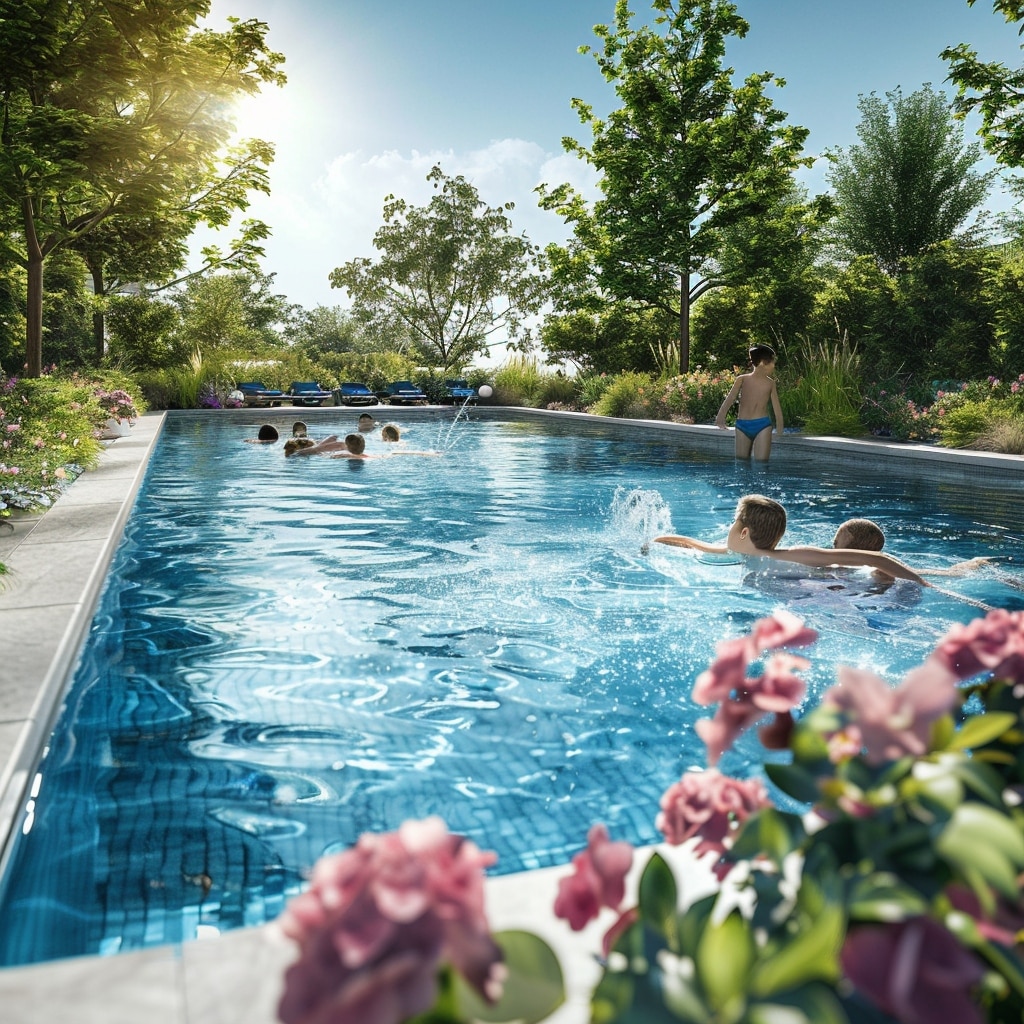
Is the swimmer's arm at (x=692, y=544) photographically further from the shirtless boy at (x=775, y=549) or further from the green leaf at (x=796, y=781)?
the green leaf at (x=796, y=781)

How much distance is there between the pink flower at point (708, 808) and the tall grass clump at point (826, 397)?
52.6 ft

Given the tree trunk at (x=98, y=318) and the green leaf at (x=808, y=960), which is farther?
the tree trunk at (x=98, y=318)

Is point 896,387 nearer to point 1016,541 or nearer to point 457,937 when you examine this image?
point 1016,541

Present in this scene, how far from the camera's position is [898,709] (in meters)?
0.94

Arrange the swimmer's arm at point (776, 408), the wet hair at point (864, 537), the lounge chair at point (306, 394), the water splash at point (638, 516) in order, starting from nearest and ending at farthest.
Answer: the wet hair at point (864, 537) → the water splash at point (638, 516) → the swimmer's arm at point (776, 408) → the lounge chair at point (306, 394)

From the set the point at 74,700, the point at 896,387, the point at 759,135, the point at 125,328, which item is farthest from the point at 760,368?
the point at 125,328

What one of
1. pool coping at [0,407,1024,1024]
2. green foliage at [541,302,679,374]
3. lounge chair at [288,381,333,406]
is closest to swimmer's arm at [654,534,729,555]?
pool coping at [0,407,1024,1024]

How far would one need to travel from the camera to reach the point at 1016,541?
7.97m

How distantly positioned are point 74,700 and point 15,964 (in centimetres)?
174

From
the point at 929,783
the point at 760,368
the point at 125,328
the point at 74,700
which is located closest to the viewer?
the point at 929,783

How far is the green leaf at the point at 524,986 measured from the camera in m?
0.81

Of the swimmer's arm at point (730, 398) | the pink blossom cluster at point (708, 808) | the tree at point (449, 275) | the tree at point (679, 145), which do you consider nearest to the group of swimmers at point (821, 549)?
the swimmer's arm at point (730, 398)

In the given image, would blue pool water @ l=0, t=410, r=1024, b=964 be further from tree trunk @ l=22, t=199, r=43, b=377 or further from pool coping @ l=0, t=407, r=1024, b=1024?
tree trunk @ l=22, t=199, r=43, b=377

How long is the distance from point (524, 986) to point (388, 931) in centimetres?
21
